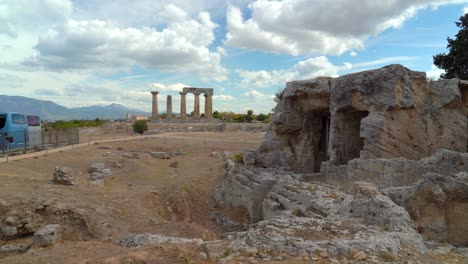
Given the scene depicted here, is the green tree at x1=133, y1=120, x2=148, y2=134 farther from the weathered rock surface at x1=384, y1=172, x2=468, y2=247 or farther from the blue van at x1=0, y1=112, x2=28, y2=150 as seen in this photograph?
the weathered rock surface at x1=384, y1=172, x2=468, y2=247

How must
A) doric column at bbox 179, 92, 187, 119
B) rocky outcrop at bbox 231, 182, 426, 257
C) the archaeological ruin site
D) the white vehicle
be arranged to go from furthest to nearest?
doric column at bbox 179, 92, 187, 119 < the white vehicle < the archaeological ruin site < rocky outcrop at bbox 231, 182, 426, 257

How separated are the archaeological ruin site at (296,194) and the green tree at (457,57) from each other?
12.4 m

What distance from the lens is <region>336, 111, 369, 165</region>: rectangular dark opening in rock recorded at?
13.9m

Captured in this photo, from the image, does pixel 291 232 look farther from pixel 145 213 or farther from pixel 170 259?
pixel 145 213

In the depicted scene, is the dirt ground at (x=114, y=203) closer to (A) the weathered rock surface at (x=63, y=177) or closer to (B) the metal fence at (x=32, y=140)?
(A) the weathered rock surface at (x=63, y=177)

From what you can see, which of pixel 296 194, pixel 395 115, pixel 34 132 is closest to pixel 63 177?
pixel 296 194

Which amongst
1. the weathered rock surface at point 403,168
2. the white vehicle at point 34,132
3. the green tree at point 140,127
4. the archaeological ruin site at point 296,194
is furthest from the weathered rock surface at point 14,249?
the green tree at point 140,127

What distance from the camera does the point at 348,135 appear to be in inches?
559

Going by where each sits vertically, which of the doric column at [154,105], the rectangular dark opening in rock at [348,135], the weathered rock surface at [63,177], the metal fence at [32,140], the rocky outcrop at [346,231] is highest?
the doric column at [154,105]

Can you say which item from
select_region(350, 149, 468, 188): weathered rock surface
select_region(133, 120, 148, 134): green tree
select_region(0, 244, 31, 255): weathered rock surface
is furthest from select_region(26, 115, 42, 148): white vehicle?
select_region(133, 120, 148, 134): green tree

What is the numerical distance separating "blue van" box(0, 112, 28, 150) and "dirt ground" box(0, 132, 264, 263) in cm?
204

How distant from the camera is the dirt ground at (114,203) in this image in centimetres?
658

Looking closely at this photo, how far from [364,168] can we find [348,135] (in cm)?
315

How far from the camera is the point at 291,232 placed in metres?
6.38
